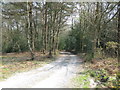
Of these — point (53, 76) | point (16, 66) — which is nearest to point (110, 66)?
point (53, 76)

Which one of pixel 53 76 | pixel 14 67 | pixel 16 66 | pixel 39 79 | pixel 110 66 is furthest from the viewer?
pixel 16 66

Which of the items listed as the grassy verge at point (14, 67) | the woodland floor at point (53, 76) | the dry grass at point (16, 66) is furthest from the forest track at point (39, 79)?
the dry grass at point (16, 66)

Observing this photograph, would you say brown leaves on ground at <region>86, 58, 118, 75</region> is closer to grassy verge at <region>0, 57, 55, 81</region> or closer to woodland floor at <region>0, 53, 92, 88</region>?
woodland floor at <region>0, 53, 92, 88</region>

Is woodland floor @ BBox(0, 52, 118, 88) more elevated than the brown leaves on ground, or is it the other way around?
the brown leaves on ground

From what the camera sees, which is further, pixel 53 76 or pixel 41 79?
pixel 53 76

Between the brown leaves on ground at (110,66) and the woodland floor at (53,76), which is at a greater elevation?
the brown leaves on ground at (110,66)

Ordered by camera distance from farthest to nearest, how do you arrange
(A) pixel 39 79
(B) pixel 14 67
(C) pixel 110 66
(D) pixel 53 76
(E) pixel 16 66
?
1. (E) pixel 16 66
2. (B) pixel 14 67
3. (C) pixel 110 66
4. (D) pixel 53 76
5. (A) pixel 39 79

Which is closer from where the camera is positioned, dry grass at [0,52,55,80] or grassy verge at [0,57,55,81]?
grassy verge at [0,57,55,81]

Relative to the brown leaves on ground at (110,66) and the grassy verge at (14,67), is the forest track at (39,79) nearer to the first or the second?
the grassy verge at (14,67)

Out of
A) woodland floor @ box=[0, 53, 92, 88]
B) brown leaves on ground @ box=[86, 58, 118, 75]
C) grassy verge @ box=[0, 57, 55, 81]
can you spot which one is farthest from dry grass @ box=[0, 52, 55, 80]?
brown leaves on ground @ box=[86, 58, 118, 75]

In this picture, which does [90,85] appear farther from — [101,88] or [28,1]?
[28,1]

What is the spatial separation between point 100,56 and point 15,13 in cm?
1145

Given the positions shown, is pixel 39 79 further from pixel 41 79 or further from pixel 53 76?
pixel 53 76

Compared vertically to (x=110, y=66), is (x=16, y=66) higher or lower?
lower
